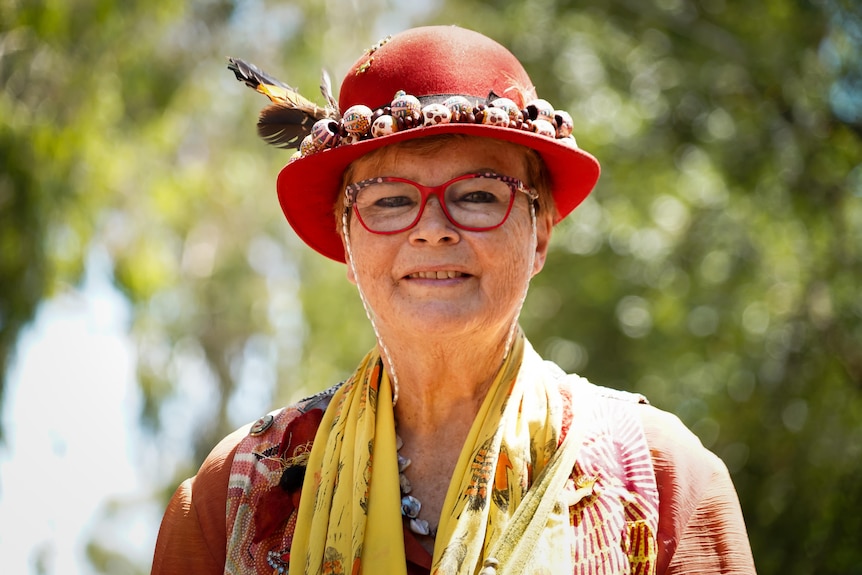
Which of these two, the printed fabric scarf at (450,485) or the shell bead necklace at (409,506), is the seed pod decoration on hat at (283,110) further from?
the shell bead necklace at (409,506)

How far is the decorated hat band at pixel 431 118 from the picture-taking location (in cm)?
267

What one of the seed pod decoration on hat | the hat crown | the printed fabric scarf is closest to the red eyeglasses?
the hat crown

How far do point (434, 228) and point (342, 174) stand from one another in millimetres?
432

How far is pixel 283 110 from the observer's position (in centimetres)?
306

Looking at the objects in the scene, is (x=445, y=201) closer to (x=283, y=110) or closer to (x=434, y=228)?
(x=434, y=228)

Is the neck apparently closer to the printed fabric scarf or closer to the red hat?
the printed fabric scarf

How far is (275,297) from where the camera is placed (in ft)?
59.4

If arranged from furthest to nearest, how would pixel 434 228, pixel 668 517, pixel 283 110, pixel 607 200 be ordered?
pixel 607 200 → pixel 283 110 → pixel 434 228 → pixel 668 517

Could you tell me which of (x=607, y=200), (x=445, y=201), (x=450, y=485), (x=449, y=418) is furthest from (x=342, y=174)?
(x=607, y=200)

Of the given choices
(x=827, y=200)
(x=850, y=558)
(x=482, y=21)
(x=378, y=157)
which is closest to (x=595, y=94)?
(x=482, y=21)

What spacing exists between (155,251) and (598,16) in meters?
4.86

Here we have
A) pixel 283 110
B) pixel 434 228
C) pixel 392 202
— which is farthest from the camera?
pixel 283 110

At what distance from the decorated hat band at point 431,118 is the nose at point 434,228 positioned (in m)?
0.21

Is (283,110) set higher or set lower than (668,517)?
higher
